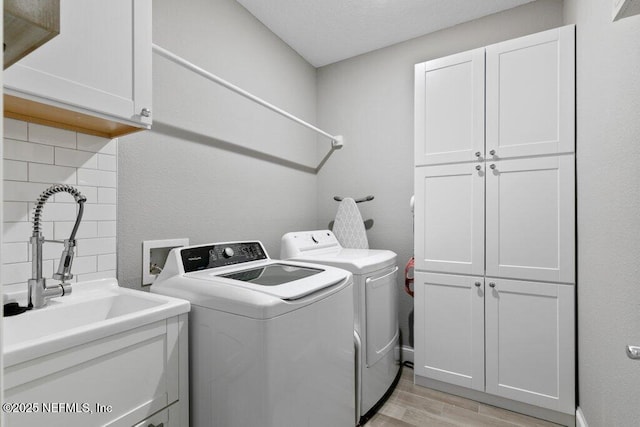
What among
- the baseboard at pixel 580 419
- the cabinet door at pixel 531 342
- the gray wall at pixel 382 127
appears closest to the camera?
the baseboard at pixel 580 419

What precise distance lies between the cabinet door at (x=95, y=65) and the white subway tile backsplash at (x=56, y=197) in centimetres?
27

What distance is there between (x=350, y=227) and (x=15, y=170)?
6.57ft

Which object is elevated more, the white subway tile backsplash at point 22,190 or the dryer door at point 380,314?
the white subway tile backsplash at point 22,190

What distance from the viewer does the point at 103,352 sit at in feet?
3.01

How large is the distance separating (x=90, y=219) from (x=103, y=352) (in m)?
0.61

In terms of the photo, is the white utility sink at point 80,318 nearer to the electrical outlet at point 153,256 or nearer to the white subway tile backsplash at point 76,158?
the electrical outlet at point 153,256

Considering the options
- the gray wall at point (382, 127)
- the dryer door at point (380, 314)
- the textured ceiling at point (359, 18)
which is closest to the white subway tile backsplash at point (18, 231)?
the dryer door at point (380, 314)

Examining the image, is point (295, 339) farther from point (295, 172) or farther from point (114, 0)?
point (295, 172)

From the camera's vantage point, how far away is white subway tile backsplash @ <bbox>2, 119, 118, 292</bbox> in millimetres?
1086

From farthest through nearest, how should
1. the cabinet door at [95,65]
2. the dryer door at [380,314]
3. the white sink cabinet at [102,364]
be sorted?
the dryer door at [380,314] < the cabinet door at [95,65] < the white sink cabinet at [102,364]

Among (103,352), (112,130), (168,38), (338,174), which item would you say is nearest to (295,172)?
(338,174)

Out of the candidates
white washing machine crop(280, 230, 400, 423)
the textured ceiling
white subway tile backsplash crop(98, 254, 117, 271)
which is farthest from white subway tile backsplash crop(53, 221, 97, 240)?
the textured ceiling

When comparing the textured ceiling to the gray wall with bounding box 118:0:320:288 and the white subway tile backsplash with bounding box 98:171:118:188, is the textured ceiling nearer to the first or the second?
the gray wall with bounding box 118:0:320:288

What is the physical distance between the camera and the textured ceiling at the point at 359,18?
2.13 m
